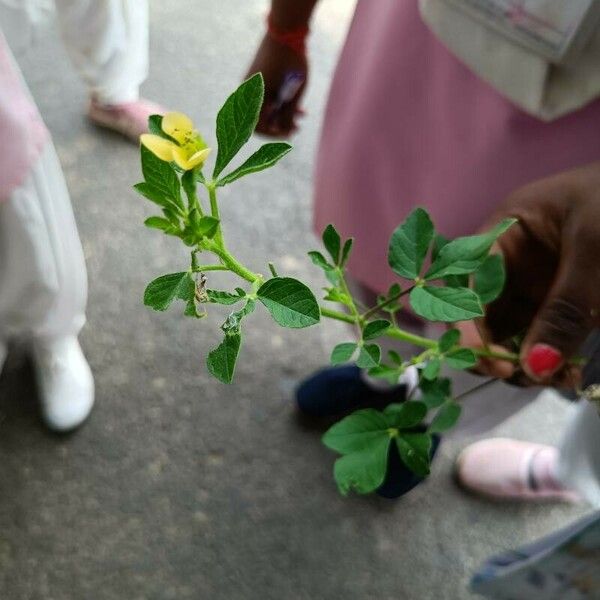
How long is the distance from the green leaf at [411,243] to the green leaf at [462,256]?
1 centimetres

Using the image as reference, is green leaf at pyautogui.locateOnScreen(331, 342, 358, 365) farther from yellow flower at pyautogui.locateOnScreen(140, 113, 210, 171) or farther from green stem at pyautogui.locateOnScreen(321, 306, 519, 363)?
yellow flower at pyautogui.locateOnScreen(140, 113, 210, 171)

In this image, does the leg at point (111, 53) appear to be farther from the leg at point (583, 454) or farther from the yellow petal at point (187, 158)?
the yellow petal at point (187, 158)

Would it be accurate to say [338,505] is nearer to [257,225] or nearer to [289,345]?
[289,345]

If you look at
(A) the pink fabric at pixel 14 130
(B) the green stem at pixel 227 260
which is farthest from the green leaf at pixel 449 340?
(A) the pink fabric at pixel 14 130

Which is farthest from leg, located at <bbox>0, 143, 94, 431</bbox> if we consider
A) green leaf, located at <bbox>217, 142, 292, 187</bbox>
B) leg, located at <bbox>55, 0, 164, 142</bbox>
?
green leaf, located at <bbox>217, 142, 292, 187</bbox>

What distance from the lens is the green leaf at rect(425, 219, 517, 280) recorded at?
38 cm

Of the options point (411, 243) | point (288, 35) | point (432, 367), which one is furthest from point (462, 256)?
point (288, 35)

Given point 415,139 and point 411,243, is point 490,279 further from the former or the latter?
point 415,139

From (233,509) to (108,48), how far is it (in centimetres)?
76

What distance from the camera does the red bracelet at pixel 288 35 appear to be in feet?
2.41

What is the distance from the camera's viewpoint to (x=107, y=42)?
3.76ft

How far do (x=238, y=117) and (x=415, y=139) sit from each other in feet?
1.27

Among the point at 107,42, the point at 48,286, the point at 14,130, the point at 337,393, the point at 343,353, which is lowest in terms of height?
the point at 337,393

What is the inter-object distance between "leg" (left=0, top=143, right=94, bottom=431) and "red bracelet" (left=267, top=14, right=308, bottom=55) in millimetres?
276
